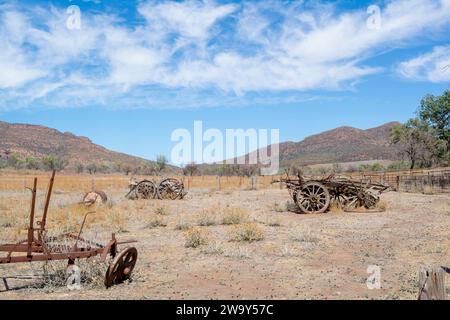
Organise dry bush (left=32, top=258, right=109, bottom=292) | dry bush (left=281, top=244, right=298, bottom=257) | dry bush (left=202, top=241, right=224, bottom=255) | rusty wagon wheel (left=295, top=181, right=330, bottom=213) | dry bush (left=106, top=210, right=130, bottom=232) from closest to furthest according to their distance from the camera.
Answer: dry bush (left=32, top=258, right=109, bottom=292)
dry bush (left=281, top=244, right=298, bottom=257)
dry bush (left=202, top=241, right=224, bottom=255)
dry bush (left=106, top=210, right=130, bottom=232)
rusty wagon wheel (left=295, top=181, right=330, bottom=213)

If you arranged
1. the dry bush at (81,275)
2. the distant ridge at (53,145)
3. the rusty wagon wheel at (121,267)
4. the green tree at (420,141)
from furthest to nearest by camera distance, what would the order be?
the distant ridge at (53,145), the green tree at (420,141), the dry bush at (81,275), the rusty wagon wheel at (121,267)

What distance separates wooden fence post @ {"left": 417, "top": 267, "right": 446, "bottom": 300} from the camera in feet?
13.5

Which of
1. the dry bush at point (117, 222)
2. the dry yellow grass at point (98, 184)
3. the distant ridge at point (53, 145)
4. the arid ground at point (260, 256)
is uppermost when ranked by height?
the distant ridge at point (53, 145)

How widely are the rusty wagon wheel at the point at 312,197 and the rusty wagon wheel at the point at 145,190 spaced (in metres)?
10.8

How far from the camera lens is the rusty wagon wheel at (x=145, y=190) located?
25672 millimetres

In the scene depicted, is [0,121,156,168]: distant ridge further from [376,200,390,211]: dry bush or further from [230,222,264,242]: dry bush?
[230,222,264,242]: dry bush

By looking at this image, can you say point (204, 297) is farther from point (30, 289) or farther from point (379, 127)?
point (379, 127)

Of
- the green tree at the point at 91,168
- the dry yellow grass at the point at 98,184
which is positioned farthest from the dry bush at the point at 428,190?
the green tree at the point at 91,168

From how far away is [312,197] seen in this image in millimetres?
17641

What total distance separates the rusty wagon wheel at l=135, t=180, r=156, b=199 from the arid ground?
30.7 ft

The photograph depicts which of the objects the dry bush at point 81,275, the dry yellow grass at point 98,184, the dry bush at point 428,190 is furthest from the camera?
the dry yellow grass at point 98,184

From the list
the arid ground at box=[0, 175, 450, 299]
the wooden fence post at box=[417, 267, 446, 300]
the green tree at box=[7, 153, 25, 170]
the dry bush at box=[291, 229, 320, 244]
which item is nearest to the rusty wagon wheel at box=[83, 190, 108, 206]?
the arid ground at box=[0, 175, 450, 299]

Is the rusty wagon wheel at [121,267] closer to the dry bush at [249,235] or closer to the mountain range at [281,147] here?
the dry bush at [249,235]
